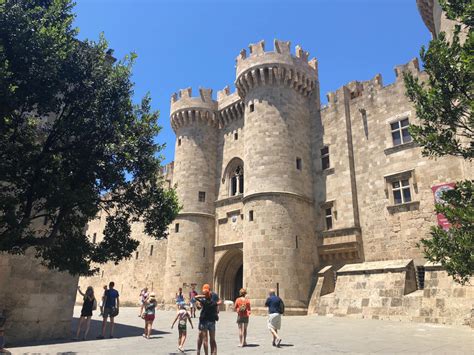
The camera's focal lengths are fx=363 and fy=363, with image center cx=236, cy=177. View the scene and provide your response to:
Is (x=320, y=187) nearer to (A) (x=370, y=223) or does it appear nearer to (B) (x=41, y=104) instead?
(A) (x=370, y=223)

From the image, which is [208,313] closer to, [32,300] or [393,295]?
[32,300]

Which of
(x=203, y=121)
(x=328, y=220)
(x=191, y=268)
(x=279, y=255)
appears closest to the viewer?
(x=279, y=255)

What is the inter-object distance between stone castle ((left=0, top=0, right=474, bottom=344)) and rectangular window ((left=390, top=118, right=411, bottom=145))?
6 cm

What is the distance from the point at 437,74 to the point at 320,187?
14503mm

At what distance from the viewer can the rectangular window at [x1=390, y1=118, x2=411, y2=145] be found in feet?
64.9

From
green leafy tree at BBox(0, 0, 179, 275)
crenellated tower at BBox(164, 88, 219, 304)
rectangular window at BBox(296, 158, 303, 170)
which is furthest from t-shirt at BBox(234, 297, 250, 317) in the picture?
crenellated tower at BBox(164, 88, 219, 304)

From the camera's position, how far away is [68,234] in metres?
9.84

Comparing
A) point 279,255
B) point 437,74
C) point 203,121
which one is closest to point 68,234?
point 437,74

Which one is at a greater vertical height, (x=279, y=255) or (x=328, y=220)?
(x=328, y=220)

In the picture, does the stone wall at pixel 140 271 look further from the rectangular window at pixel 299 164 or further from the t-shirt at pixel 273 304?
the t-shirt at pixel 273 304

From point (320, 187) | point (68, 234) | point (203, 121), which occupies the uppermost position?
point (203, 121)

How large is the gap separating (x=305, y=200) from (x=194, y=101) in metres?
12.8

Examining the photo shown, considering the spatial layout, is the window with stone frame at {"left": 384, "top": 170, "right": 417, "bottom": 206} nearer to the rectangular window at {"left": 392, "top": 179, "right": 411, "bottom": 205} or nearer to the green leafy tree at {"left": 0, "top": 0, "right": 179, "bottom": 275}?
the rectangular window at {"left": 392, "top": 179, "right": 411, "bottom": 205}

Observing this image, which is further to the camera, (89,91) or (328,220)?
(328,220)
